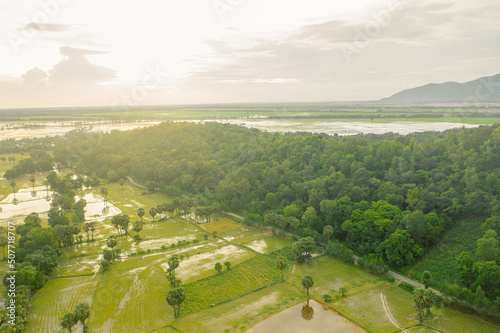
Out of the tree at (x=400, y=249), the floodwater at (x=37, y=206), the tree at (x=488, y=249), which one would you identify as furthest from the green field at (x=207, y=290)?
the floodwater at (x=37, y=206)

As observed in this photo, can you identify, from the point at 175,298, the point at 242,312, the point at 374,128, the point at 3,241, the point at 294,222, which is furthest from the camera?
the point at 374,128

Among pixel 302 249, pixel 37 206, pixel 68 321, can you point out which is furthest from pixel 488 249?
pixel 37 206

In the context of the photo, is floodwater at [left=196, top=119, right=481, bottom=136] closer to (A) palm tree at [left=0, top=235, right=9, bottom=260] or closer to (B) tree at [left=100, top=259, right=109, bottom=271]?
(B) tree at [left=100, top=259, right=109, bottom=271]

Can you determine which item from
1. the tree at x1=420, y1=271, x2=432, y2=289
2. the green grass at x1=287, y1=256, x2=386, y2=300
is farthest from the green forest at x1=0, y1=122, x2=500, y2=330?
the green grass at x1=287, y1=256, x2=386, y2=300

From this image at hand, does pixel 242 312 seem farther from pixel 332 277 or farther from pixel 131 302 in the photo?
pixel 332 277

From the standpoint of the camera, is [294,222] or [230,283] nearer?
[230,283]

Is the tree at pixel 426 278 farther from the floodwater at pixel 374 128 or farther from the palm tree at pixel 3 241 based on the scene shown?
the floodwater at pixel 374 128

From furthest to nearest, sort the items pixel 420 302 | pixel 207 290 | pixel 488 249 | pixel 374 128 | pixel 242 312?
pixel 374 128
pixel 207 290
pixel 488 249
pixel 242 312
pixel 420 302
